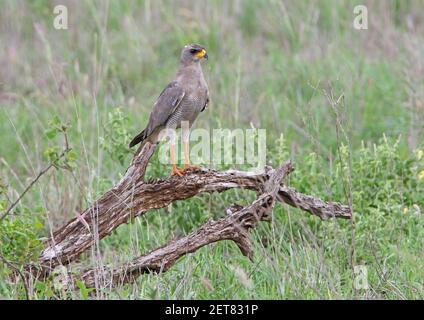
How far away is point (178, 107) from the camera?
5.94 metres

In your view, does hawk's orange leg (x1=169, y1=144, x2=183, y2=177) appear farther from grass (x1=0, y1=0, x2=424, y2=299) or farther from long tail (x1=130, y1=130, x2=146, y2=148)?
grass (x1=0, y1=0, x2=424, y2=299)

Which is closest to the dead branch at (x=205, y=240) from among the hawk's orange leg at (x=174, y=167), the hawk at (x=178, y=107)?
the hawk's orange leg at (x=174, y=167)

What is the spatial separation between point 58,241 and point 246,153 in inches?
72.3

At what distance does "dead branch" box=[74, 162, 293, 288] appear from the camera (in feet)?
15.9

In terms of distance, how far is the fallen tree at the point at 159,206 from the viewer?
16.1 ft

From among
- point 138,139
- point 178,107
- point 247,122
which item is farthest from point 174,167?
point 247,122

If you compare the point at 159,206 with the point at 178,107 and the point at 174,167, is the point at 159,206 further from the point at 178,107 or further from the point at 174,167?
the point at 178,107

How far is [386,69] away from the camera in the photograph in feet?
28.3

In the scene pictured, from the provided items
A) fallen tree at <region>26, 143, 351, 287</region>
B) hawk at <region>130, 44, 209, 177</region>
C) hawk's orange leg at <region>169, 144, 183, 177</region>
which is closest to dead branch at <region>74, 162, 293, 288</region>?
fallen tree at <region>26, 143, 351, 287</region>

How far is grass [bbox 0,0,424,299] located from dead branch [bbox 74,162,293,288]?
3.4 inches

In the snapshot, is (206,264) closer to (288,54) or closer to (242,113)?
(242,113)

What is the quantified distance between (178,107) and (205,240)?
1223mm
